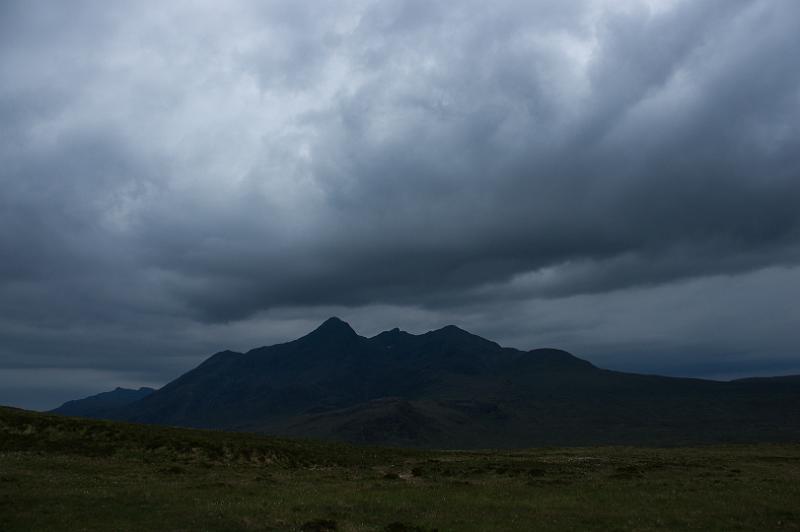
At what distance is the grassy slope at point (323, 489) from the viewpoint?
30984 mm

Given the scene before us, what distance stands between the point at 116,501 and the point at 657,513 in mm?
29436

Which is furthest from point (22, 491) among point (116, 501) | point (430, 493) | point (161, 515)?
point (430, 493)

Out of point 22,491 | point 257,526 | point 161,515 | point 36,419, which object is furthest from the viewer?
point 36,419

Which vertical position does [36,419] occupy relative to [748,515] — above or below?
above

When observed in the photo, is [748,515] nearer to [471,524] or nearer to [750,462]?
[471,524]

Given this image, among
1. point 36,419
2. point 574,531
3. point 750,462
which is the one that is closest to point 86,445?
point 36,419

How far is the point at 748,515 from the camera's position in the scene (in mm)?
33375

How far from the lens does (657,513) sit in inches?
1324

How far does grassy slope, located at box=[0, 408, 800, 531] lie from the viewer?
31.0 m

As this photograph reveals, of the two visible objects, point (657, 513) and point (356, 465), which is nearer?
point (657, 513)

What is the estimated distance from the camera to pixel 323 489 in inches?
1655

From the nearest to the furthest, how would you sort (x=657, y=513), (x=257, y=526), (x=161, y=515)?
(x=257, y=526)
(x=161, y=515)
(x=657, y=513)

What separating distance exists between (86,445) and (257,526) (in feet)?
120

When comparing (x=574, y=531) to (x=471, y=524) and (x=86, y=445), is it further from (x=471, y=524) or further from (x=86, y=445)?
(x=86, y=445)
